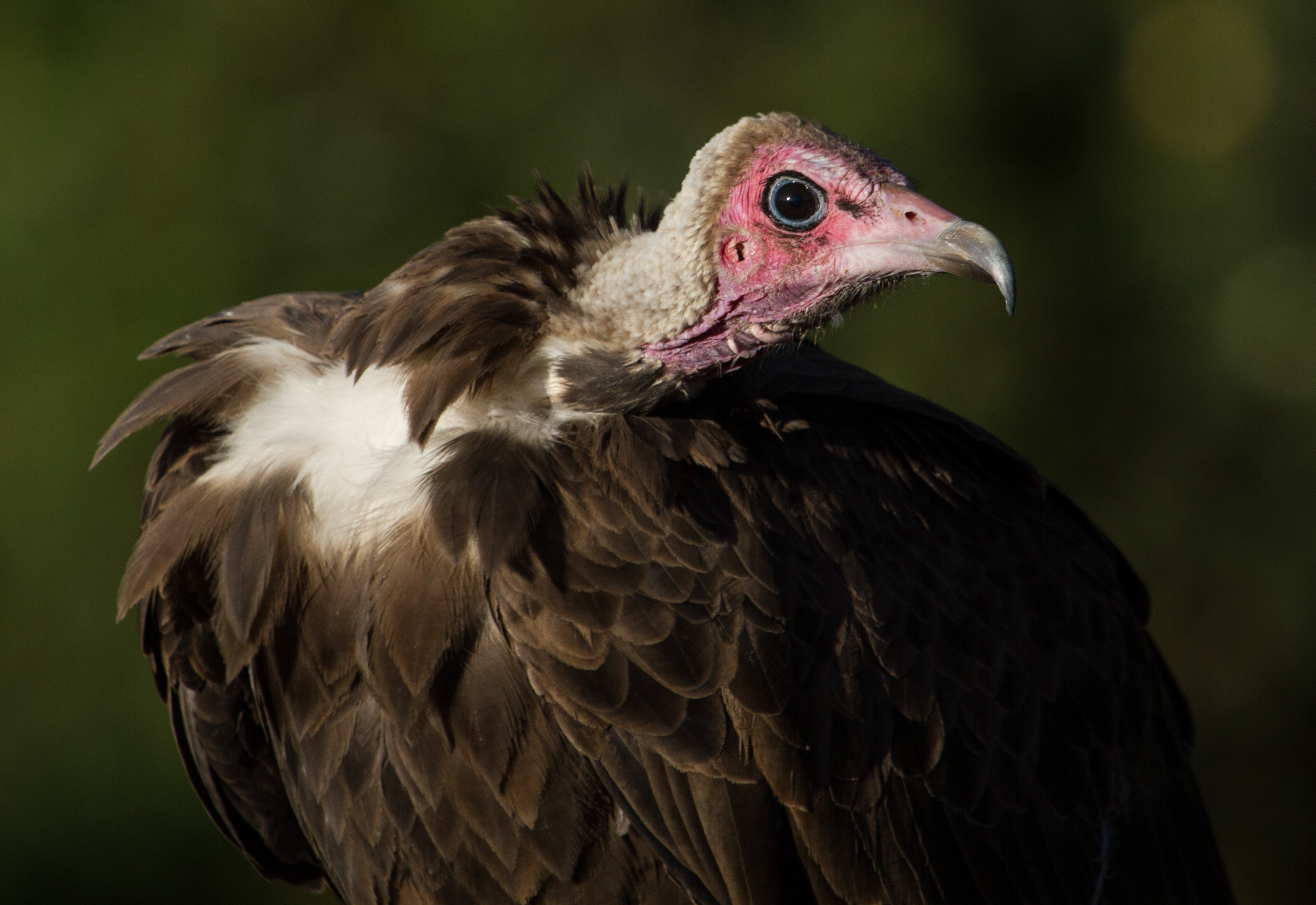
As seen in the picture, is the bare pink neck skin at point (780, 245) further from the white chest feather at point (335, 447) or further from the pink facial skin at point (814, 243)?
the white chest feather at point (335, 447)

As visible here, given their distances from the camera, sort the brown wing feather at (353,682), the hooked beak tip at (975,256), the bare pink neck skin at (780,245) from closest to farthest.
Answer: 1. the hooked beak tip at (975,256)
2. the bare pink neck skin at (780,245)
3. the brown wing feather at (353,682)

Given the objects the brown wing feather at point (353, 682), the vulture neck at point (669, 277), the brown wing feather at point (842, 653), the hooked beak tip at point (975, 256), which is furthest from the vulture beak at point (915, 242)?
the brown wing feather at point (353, 682)

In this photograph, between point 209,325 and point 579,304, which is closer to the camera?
point 579,304

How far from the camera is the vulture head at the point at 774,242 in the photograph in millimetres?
2246

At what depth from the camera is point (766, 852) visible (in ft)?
7.86

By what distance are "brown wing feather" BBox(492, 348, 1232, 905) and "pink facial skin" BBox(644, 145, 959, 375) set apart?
27cm

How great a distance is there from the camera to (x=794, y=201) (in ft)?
7.44

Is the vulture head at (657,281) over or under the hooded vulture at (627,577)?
over

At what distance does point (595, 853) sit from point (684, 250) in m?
1.18

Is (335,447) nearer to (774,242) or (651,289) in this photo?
(651,289)

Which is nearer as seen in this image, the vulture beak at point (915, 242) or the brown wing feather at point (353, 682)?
the vulture beak at point (915, 242)

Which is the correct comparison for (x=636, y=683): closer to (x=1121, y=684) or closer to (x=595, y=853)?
(x=595, y=853)

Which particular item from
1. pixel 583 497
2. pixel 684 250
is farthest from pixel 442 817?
pixel 684 250

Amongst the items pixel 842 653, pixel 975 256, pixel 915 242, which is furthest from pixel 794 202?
pixel 842 653
